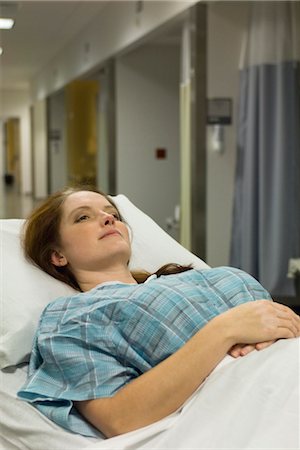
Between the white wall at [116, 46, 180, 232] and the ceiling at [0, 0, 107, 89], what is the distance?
0.84 meters

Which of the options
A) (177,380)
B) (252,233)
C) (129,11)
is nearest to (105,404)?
(177,380)

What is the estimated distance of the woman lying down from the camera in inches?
61.3

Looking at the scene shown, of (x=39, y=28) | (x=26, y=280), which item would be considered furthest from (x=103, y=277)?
(x=39, y=28)

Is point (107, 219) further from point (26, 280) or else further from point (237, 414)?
point (237, 414)

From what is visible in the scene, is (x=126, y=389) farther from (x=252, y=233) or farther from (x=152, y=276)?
(x=252, y=233)

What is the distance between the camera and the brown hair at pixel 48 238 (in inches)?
81.9

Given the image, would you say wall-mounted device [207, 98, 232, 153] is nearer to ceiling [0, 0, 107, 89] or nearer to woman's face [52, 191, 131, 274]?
ceiling [0, 0, 107, 89]

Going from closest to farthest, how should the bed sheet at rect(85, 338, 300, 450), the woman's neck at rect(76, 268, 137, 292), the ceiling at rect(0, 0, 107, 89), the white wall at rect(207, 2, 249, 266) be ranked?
1. the bed sheet at rect(85, 338, 300, 450)
2. the woman's neck at rect(76, 268, 137, 292)
3. the white wall at rect(207, 2, 249, 266)
4. the ceiling at rect(0, 0, 107, 89)

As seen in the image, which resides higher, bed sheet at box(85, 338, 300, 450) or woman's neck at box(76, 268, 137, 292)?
woman's neck at box(76, 268, 137, 292)

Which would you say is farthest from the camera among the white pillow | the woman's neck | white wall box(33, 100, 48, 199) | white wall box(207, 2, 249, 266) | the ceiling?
white wall box(33, 100, 48, 199)

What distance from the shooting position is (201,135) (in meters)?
5.10

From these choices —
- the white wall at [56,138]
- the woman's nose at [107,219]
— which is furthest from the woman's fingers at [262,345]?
the white wall at [56,138]

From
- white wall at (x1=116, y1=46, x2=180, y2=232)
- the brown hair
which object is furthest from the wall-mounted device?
the brown hair

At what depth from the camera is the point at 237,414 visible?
1493mm
